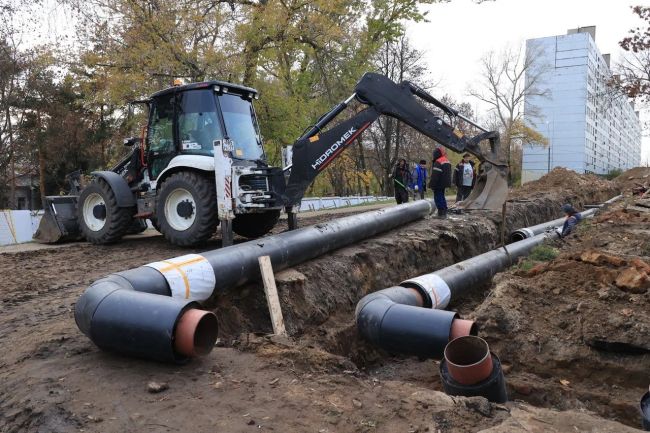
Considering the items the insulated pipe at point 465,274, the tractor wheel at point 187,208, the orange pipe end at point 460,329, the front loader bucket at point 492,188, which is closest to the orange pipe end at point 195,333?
the orange pipe end at point 460,329

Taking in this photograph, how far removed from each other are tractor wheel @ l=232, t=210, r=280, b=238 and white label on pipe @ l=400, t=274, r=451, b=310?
3226 mm

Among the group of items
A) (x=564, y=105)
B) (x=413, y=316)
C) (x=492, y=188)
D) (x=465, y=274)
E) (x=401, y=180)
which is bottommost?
(x=465, y=274)

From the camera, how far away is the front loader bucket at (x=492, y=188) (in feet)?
31.5

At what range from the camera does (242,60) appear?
58.9 feet

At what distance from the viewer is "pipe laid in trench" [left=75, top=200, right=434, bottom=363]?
13.1 ft

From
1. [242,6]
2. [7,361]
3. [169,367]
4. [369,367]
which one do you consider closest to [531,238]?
[369,367]

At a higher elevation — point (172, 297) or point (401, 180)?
point (401, 180)

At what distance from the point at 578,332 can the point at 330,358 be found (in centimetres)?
268

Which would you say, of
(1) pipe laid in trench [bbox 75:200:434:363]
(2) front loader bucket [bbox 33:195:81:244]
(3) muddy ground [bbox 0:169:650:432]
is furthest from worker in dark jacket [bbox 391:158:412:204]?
(2) front loader bucket [bbox 33:195:81:244]

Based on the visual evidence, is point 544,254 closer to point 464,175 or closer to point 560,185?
point 464,175

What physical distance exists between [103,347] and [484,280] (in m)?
6.56

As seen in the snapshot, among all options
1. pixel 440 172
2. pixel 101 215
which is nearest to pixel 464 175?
pixel 440 172

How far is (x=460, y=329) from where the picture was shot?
4992mm

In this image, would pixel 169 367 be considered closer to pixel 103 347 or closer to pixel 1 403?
pixel 103 347
